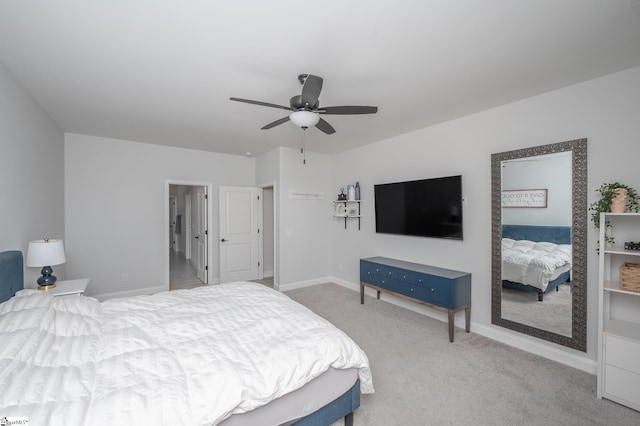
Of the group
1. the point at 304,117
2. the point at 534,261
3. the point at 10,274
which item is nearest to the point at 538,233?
the point at 534,261

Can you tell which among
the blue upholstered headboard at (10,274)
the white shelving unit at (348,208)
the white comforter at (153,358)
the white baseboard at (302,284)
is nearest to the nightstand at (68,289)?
the blue upholstered headboard at (10,274)

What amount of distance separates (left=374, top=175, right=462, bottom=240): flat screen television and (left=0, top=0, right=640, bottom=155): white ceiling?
0.96 meters

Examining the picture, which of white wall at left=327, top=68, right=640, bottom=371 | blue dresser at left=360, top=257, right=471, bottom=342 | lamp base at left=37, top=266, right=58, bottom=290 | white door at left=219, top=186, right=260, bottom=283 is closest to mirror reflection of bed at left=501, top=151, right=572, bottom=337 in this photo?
white wall at left=327, top=68, right=640, bottom=371

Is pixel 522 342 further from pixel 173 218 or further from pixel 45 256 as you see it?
pixel 173 218

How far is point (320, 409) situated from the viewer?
5.24 feet

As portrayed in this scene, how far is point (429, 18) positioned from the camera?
164 cm

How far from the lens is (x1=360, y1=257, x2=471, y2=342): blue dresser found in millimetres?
3020

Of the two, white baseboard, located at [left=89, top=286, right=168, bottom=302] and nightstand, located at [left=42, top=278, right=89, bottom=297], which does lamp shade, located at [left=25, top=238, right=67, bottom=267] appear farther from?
white baseboard, located at [left=89, top=286, right=168, bottom=302]

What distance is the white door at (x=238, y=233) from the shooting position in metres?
5.21

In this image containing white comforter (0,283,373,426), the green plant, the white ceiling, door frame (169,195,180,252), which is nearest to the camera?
white comforter (0,283,373,426)

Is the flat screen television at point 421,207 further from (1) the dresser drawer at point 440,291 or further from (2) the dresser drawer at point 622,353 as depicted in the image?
(2) the dresser drawer at point 622,353

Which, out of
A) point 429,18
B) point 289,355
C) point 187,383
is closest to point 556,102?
point 429,18

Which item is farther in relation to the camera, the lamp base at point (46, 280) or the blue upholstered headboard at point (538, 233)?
the lamp base at point (46, 280)

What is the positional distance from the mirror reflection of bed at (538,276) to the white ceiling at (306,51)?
4.73ft
